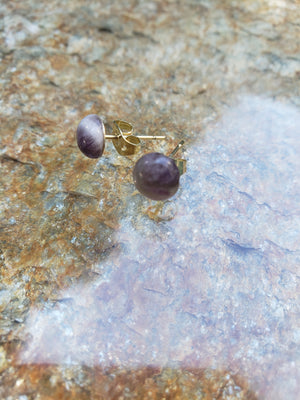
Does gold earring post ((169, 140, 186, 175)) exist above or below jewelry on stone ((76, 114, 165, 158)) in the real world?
below

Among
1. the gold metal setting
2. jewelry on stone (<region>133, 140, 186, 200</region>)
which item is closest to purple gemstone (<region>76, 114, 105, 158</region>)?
the gold metal setting

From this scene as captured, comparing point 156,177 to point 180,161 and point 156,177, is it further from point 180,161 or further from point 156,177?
point 180,161

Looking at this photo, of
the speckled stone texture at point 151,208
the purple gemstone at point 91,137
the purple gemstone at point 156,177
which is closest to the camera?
the speckled stone texture at point 151,208

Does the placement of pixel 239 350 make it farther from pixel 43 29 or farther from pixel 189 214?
pixel 43 29

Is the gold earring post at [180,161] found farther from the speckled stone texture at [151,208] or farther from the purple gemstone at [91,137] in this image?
the purple gemstone at [91,137]

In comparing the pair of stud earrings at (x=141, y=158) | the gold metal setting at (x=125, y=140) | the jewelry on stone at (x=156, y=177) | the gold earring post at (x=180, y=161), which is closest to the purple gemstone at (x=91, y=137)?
the pair of stud earrings at (x=141, y=158)

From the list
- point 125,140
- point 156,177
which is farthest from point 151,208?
point 125,140

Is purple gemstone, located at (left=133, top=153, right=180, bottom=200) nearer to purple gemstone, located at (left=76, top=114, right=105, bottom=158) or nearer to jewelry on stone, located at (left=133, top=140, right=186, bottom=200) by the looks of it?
jewelry on stone, located at (left=133, top=140, right=186, bottom=200)
